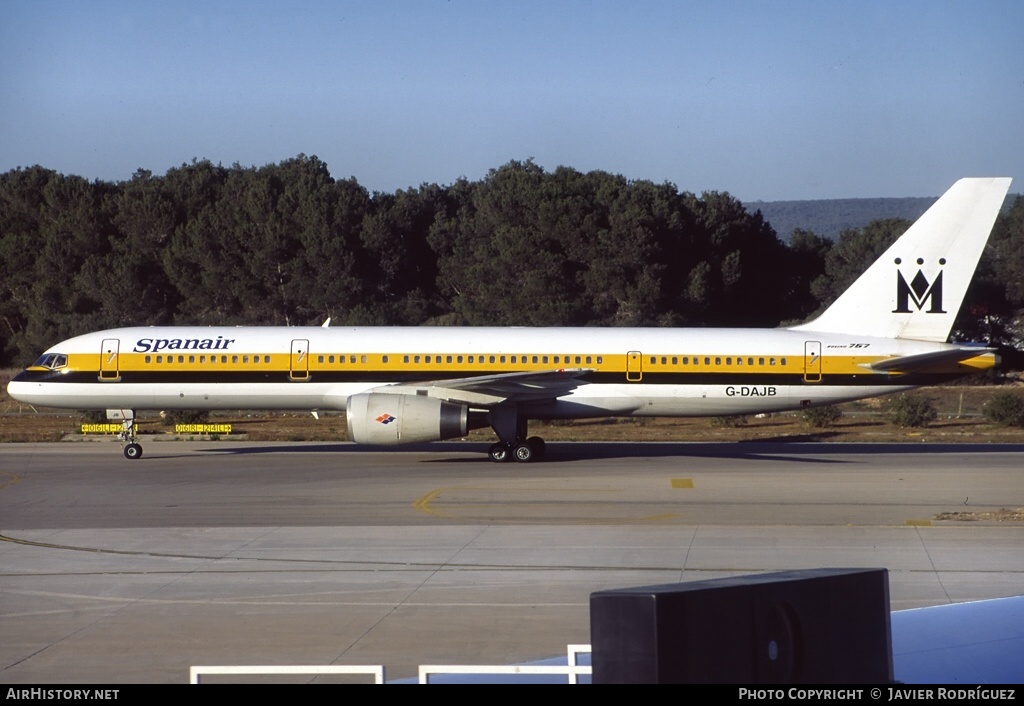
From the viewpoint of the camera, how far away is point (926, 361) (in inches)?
1113

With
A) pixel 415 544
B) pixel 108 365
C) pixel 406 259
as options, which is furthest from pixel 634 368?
Result: pixel 406 259

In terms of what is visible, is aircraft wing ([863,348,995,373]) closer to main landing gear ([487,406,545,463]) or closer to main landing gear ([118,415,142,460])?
main landing gear ([487,406,545,463])

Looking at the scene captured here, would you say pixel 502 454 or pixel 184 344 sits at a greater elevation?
pixel 184 344

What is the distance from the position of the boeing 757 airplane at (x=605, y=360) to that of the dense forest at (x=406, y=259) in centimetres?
3040

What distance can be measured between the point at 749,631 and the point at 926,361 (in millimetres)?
25237

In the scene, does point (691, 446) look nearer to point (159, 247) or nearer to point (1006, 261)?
point (1006, 261)

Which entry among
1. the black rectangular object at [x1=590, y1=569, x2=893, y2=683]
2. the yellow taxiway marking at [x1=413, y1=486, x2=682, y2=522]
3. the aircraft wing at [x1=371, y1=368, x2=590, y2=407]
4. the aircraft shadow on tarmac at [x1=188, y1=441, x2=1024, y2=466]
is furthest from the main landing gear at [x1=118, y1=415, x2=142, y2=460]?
the black rectangular object at [x1=590, y1=569, x2=893, y2=683]

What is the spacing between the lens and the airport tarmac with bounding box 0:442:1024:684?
11.6 metres

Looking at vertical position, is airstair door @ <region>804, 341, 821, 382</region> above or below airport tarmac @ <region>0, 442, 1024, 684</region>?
above

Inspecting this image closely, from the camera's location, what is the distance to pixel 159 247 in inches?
2800

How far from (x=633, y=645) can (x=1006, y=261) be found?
65719mm

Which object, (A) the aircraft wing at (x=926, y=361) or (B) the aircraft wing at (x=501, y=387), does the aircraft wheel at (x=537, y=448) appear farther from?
(A) the aircraft wing at (x=926, y=361)

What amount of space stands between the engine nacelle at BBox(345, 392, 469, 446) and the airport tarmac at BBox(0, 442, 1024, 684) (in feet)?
2.89

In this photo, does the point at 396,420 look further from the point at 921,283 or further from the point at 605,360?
the point at 921,283
